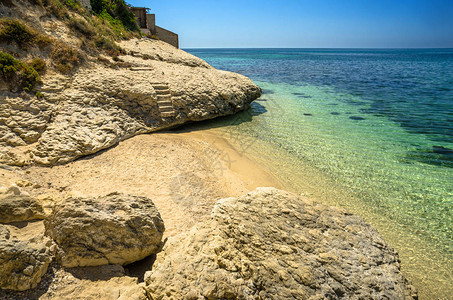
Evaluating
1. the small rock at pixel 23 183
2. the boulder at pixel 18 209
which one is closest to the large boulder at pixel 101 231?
the boulder at pixel 18 209

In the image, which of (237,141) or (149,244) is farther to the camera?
(237,141)

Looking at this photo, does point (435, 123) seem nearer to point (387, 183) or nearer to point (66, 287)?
point (387, 183)

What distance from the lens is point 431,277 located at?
6.29m

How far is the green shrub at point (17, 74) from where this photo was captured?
9922 mm

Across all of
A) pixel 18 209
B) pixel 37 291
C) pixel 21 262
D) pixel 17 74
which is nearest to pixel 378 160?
pixel 37 291

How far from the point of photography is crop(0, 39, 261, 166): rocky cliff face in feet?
30.9

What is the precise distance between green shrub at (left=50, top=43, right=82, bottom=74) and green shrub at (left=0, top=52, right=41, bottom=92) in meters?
1.48

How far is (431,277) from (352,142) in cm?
895

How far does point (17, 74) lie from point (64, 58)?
8.95ft

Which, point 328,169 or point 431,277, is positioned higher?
point 328,169

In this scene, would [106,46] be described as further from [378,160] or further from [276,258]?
[378,160]

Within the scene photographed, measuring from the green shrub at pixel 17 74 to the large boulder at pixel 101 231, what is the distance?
342 inches

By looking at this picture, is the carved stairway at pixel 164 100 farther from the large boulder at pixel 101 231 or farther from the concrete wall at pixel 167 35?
the concrete wall at pixel 167 35

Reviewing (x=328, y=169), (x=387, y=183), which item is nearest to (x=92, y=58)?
(x=328, y=169)
